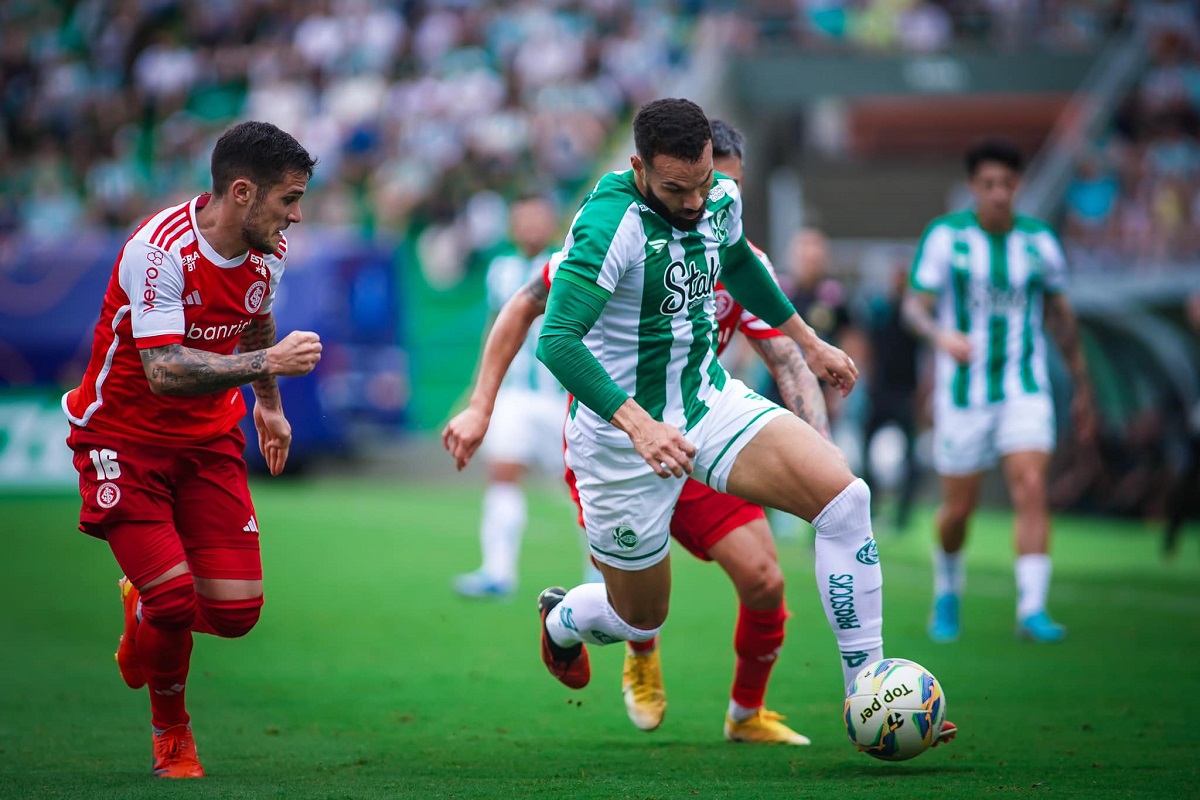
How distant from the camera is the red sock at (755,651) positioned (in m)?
5.60

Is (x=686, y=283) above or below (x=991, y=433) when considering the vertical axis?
above

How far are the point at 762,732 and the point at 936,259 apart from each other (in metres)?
3.79

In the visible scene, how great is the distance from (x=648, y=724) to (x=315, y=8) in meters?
23.0

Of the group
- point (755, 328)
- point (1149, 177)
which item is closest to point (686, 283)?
point (755, 328)

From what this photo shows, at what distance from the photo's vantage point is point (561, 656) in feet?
18.7

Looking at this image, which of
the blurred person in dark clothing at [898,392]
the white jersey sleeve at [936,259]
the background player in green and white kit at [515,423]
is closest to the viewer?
the white jersey sleeve at [936,259]

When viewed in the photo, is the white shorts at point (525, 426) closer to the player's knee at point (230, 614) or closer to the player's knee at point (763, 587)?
the player's knee at point (763, 587)

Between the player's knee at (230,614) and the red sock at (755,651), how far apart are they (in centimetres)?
183

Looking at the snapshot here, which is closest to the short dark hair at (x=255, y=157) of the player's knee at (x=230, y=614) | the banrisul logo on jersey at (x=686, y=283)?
the banrisul logo on jersey at (x=686, y=283)

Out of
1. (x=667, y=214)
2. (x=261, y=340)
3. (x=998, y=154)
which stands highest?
(x=998, y=154)

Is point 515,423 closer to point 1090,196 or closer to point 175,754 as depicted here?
point 175,754

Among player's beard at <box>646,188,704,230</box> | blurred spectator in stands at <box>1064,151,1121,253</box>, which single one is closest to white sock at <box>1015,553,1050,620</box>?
player's beard at <box>646,188,704,230</box>

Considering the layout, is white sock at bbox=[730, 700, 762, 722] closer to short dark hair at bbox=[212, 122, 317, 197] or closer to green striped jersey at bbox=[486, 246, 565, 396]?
short dark hair at bbox=[212, 122, 317, 197]

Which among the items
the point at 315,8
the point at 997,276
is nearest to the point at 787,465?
the point at 997,276
